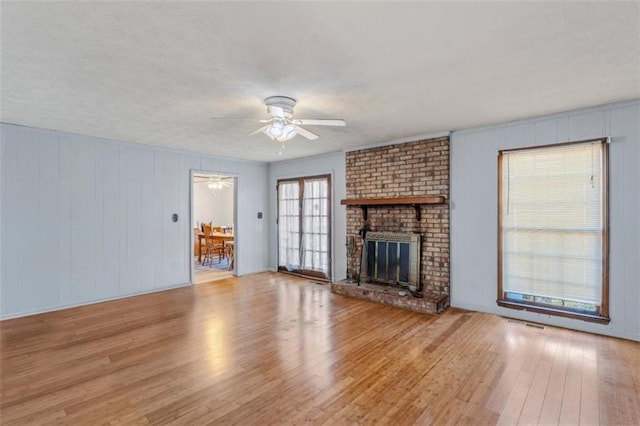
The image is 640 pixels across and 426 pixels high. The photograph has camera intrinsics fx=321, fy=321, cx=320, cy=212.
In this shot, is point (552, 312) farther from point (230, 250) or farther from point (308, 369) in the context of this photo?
point (230, 250)

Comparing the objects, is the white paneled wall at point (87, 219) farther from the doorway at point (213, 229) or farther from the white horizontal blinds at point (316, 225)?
the white horizontal blinds at point (316, 225)

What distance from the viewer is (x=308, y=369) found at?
2.82 meters

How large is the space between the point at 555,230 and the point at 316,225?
13.0ft

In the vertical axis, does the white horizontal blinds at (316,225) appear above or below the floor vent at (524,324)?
above

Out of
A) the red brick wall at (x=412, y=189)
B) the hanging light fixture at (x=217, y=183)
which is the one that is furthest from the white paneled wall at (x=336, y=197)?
the hanging light fixture at (x=217, y=183)

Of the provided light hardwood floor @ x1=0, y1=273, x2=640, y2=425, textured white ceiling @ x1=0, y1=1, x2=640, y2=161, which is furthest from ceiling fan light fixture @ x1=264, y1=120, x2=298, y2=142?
light hardwood floor @ x1=0, y1=273, x2=640, y2=425

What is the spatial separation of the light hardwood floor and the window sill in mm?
193

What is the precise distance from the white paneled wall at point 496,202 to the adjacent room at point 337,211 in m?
0.02

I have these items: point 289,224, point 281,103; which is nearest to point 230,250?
Answer: point 289,224

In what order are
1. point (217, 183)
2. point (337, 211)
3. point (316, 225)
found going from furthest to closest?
point (217, 183) < point (316, 225) < point (337, 211)

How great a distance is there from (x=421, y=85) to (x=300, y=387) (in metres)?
2.77

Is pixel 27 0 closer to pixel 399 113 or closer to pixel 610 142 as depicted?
pixel 399 113

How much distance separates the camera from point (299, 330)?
3748 millimetres

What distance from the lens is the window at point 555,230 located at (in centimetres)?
359
